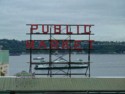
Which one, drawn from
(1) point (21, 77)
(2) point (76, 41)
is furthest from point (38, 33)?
(1) point (21, 77)

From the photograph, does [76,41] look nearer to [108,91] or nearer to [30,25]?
[30,25]

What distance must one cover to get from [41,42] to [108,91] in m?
17.6

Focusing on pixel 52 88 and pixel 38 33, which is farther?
pixel 38 33

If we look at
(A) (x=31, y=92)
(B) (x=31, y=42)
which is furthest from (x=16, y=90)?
(B) (x=31, y=42)

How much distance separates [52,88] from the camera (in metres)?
43.9

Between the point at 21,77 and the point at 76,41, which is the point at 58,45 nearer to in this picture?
the point at 76,41

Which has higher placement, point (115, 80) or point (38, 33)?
point (38, 33)

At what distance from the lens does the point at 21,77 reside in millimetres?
45219

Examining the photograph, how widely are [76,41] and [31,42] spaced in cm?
604

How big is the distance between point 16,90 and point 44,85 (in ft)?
9.22

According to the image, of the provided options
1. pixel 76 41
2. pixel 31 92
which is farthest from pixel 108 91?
pixel 76 41

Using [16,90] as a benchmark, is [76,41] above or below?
above

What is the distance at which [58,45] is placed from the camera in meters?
60.3

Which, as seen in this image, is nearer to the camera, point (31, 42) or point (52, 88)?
point (52, 88)
